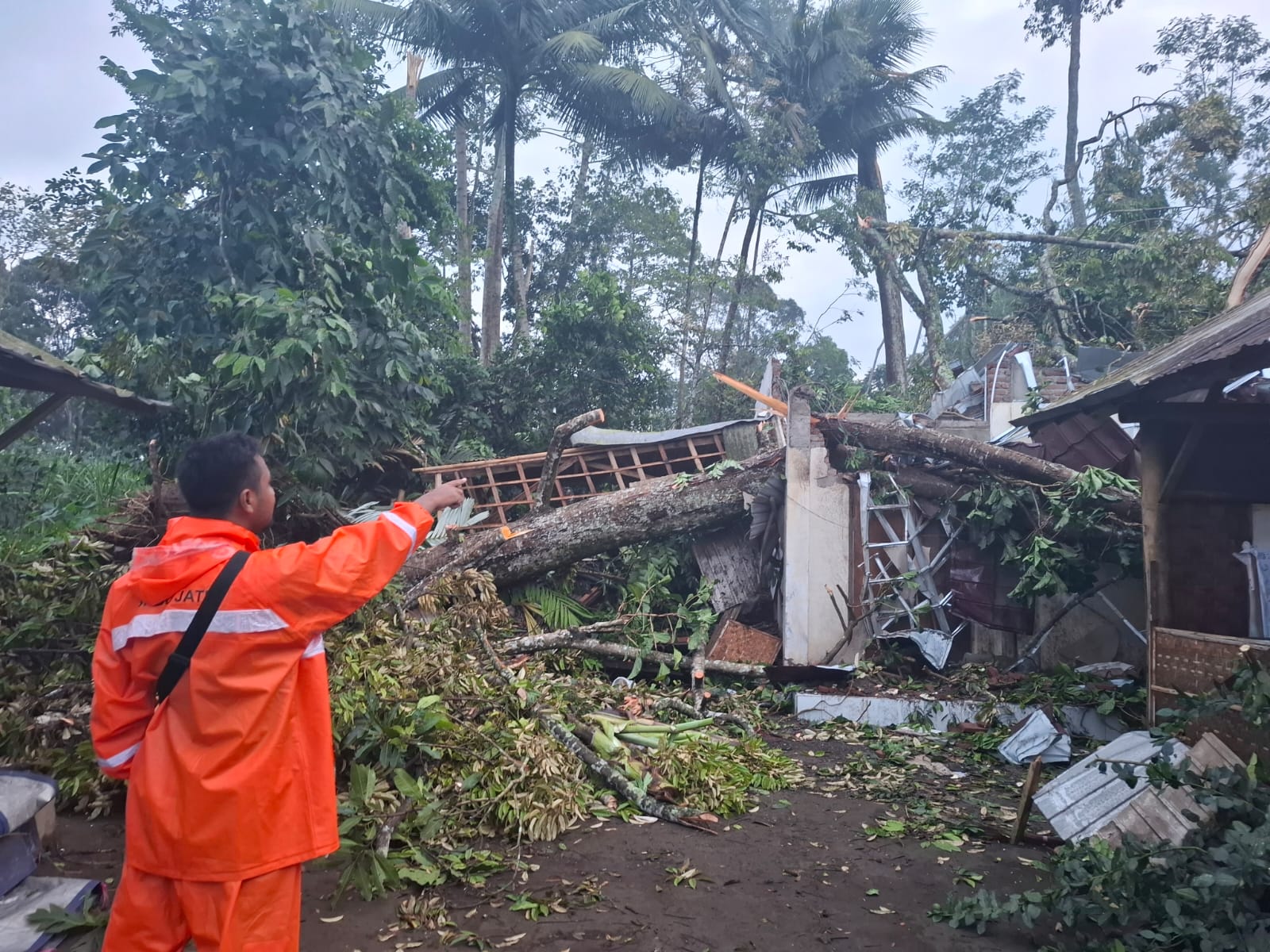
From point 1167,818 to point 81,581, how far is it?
217 inches

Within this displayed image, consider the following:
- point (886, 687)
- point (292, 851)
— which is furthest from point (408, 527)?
point (886, 687)

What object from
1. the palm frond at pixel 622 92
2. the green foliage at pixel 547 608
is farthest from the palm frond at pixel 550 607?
the palm frond at pixel 622 92

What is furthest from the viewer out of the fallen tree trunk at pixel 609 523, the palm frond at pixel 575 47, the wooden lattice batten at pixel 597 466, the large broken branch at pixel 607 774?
the palm frond at pixel 575 47

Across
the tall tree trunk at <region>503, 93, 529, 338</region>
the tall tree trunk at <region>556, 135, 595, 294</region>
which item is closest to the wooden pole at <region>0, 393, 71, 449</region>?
the tall tree trunk at <region>503, 93, 529, 338</region>

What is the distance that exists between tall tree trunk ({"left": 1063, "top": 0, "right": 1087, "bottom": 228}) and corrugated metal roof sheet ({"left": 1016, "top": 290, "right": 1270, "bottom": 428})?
45.7 ft

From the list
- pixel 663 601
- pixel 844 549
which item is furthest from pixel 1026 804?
pixel 663 601

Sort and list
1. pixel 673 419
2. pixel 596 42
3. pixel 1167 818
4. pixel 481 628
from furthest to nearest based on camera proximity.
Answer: pixel 673 419 → pixel 596 42 → pixel 481 628 → pixel 1167 818

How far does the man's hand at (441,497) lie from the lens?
2.48 m

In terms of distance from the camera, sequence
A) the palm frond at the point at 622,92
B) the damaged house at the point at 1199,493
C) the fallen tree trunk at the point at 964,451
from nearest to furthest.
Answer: the damaged house at the point at 1199,493 → the fallen tree trunk at the point at 964,451 → the palm frond at the point at 622,92

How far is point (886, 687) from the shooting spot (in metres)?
7.20

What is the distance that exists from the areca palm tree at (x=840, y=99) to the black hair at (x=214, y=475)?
14.3 meters

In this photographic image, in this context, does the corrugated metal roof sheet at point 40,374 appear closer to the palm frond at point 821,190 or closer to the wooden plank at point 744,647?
the wooden plank at point 744,647

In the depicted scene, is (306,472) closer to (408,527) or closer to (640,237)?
(408,527)

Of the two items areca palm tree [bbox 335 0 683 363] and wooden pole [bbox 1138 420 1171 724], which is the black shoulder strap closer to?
wooden pole [bbox 1138 420 1171 724]
